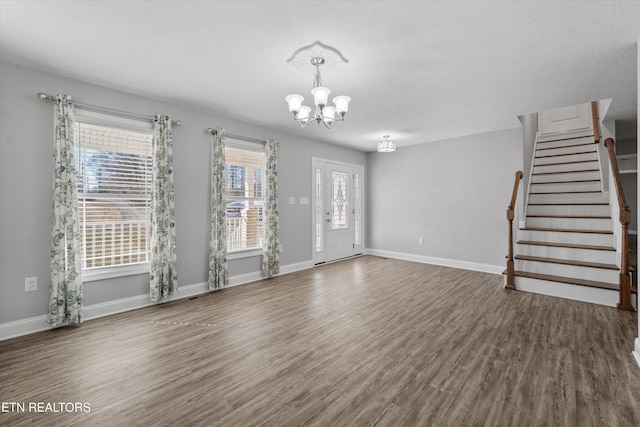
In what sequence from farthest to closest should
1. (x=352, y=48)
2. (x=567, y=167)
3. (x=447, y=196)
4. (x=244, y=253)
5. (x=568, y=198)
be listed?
(x=447, y=196) < (x=567, y=167) < (x=568, y=198) < (x=244, y=253) < (x=352, y=48)

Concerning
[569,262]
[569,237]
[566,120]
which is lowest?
[569,262]

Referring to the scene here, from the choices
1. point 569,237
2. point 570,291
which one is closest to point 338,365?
point 570,291

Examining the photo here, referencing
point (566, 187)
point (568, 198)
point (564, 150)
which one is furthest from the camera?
point (564, 150)

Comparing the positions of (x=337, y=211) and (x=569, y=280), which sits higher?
(x=337, y=211)

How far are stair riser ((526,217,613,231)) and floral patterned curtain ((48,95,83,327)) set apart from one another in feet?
21.8

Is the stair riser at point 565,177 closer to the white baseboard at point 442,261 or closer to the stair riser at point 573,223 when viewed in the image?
the stair riser at point 573,223

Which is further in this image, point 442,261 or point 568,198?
point 442,261

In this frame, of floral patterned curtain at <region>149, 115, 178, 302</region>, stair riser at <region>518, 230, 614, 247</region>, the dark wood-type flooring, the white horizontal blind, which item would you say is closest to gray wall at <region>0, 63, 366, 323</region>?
floral patterned curtain at <region>149, 115, 178, 302</region>

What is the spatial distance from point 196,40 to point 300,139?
10.9 feet

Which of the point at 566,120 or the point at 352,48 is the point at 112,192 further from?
the point at 566,120

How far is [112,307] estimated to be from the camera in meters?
3.37

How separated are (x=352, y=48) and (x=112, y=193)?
3.19 m

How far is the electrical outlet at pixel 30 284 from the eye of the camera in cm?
283

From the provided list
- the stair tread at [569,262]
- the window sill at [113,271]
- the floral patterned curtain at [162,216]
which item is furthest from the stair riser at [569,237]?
the window sill at [113,271]
